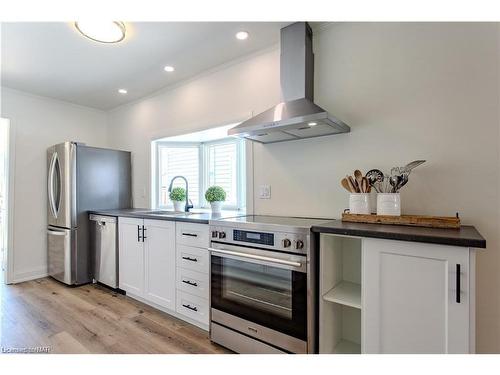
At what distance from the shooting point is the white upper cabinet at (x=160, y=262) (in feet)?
7.77

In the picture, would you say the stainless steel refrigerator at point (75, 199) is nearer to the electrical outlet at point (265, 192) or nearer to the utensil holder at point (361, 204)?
the electrical outlet at point (265, 192)

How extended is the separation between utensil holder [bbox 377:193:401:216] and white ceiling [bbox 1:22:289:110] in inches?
59.3

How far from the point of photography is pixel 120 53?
2.49m

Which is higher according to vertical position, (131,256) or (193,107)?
(193,107)

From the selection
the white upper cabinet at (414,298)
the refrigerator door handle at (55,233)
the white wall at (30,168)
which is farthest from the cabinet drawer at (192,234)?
the white wall at (30,168)

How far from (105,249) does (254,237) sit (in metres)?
2.21

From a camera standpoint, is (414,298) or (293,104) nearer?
(414,298)

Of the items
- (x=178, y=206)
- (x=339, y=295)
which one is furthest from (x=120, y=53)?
(x=339, y=295)

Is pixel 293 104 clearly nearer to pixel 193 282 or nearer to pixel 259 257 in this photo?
pixel 259 257

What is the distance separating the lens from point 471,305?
112 cm

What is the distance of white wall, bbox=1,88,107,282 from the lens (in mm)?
3350

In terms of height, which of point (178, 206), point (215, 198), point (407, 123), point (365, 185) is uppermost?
point (407, 123)

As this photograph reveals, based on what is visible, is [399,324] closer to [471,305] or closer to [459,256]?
[471,305]
